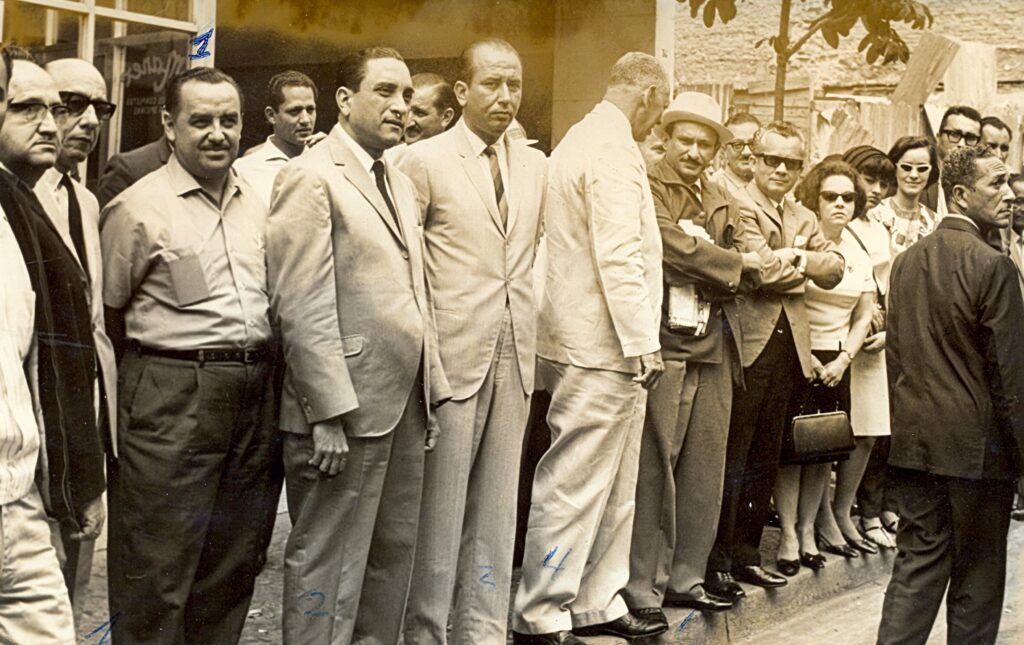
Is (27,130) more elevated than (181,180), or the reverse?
(27,130)

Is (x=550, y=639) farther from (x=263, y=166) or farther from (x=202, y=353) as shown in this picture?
(x=263, y=166)

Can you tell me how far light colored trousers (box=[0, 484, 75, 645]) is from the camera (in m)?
3.27

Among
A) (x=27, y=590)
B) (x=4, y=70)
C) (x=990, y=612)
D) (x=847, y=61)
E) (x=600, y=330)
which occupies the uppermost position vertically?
(x=847, y=61)

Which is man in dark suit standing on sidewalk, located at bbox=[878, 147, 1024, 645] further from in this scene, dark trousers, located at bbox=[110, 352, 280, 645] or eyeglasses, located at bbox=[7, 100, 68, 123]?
eyeglasses, located at bbox=[7, 100, 68, 123]

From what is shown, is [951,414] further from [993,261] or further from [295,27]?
[295,27]

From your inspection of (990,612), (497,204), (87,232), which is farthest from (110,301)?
(990,612)

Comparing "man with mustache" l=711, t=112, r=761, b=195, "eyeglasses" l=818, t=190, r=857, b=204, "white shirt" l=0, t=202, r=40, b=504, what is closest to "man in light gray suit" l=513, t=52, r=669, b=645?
"man with mustache" l=711, t=112, r=761, b=195

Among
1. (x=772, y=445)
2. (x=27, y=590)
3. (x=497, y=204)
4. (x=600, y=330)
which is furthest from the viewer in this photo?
(x=772, y=445)

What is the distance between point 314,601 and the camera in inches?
163

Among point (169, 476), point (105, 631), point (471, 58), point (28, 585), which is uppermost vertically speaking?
point (471, 58)

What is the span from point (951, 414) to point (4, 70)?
328 cm

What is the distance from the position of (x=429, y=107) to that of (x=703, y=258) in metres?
1.25

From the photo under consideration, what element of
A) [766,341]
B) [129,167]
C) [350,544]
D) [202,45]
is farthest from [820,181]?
[129,167]

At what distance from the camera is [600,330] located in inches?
200
